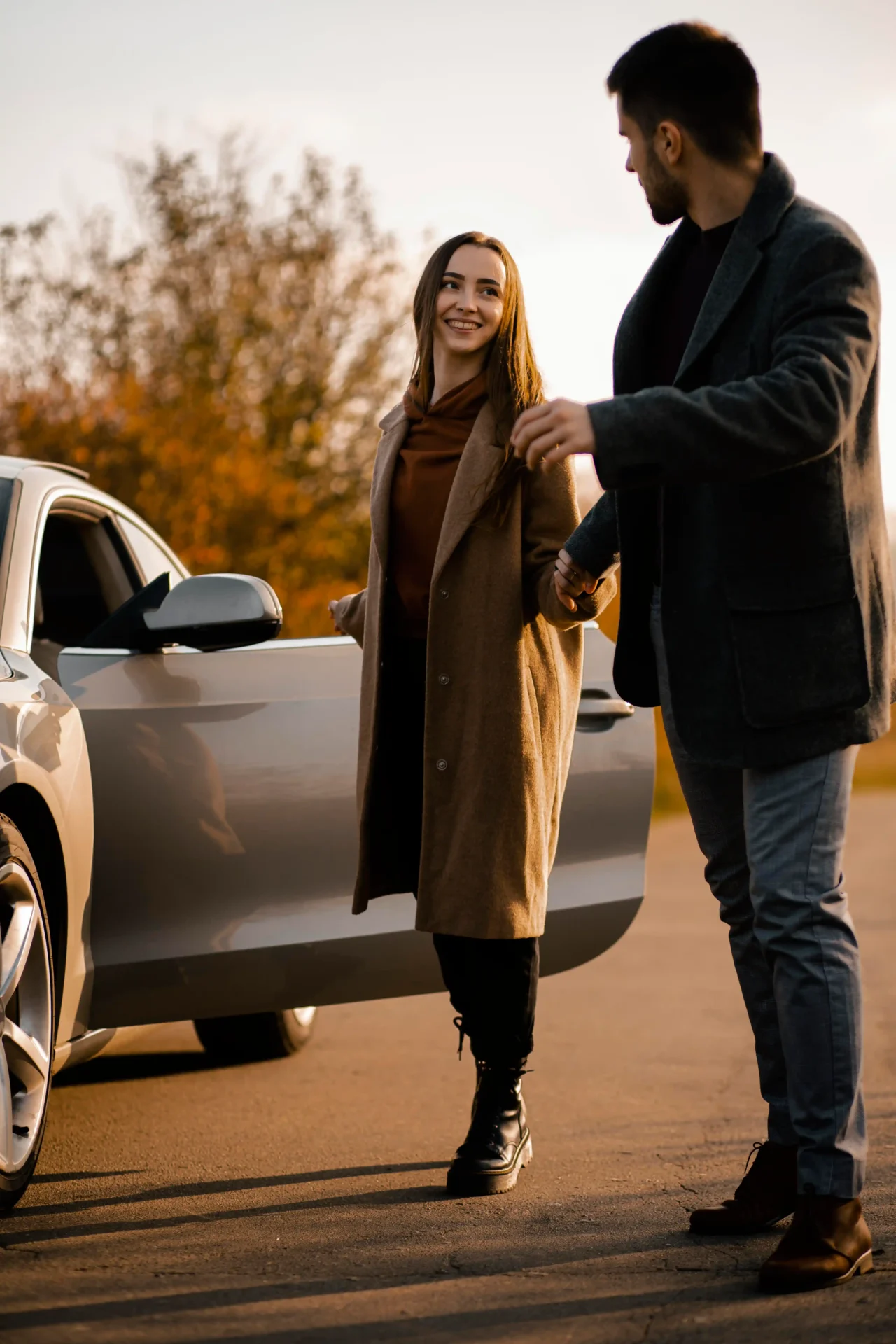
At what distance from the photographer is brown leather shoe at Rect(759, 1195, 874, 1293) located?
2.74 metres

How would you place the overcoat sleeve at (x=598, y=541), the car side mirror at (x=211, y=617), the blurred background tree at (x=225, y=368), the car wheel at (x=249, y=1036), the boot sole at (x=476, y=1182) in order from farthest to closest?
the blurred background tree at (x=225, y=368), the car wheel at (x=249, y=1036), the car side mirror at (x=211, y=617), the boot sole at (x=476, y=1182), the overcoat sleeve at (x=598, y=541)

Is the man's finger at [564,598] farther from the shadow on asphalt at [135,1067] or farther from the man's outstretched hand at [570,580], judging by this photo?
the shadow on asphalt at [135,1067]

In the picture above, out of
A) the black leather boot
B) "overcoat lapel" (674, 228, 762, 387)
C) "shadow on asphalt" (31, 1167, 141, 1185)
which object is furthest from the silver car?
"overcoat lapel" (674, 228, 762, 387)

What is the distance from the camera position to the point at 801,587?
2805 millimetres

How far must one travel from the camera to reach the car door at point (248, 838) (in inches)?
145

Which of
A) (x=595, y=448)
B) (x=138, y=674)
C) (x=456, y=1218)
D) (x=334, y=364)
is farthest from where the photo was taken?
(x=334, y=364)

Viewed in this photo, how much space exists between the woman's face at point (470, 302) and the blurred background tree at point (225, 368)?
12533 mm

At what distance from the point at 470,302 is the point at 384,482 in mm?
433

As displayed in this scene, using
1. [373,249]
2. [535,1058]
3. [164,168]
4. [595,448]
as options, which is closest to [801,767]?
[595,448]

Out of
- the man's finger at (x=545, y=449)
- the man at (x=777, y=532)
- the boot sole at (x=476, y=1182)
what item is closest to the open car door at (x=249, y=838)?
the boot sole at (x=476, y=1182)

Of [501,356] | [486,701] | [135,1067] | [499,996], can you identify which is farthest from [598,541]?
[135,1067]

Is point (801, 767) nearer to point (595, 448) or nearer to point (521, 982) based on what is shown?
point (595, 448)

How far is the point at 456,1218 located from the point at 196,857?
3.22ft

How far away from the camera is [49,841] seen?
11.2ft
